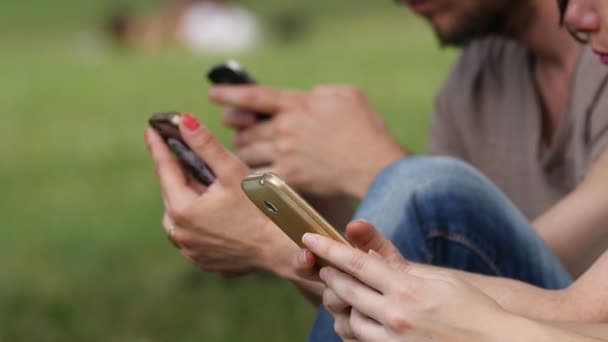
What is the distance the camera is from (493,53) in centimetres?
292

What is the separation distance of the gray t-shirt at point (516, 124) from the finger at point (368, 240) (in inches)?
32.6

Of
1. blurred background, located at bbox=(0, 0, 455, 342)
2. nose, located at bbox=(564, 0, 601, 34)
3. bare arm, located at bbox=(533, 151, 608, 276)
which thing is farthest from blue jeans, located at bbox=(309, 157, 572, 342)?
blurred background, located at bbox=(0, 0, 455, 342)

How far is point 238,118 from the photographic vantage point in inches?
112

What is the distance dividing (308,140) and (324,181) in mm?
99

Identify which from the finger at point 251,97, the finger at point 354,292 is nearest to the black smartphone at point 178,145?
the finger at point 251,97

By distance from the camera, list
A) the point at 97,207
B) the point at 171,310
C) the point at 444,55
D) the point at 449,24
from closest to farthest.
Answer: the point at 449,24, the point at 171,310, the point at 97,207, the point at 444,55

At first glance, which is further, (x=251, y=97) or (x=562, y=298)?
(x=251, y=97)

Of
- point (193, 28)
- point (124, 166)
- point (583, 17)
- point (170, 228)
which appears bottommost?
point (193, 28)

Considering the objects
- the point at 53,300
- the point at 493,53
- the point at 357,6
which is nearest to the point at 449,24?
the point at 493,53

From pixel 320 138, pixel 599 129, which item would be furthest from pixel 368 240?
pixel 320 138

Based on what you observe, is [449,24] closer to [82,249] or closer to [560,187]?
[560,187]

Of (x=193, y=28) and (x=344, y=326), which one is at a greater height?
(x=344, y=326)

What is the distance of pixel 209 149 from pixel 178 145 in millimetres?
140

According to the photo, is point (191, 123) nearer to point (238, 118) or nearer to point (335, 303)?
point (238, 118)
